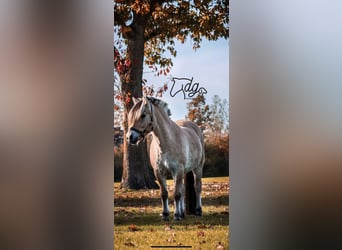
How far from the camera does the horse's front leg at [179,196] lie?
449 centimetres

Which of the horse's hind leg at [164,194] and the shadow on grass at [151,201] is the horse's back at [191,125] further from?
the shadow on grass at [151,201]

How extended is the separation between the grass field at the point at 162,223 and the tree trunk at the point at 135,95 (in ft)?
0.35

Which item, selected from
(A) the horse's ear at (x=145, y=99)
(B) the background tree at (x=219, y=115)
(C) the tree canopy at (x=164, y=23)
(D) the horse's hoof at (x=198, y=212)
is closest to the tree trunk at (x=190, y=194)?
(D) the horse's hoof at (x=198, y=212)

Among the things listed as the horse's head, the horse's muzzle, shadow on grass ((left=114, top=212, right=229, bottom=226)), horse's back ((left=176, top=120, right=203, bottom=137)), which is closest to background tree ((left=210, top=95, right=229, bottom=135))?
horse's back ((left=176, top=120, right=203, bottom=137))

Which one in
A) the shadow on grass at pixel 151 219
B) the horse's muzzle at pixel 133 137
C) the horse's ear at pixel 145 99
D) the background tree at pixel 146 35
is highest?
the background tree at pixel 146 35

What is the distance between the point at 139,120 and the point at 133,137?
0.19m

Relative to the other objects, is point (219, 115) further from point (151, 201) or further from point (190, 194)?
point (151, 201)

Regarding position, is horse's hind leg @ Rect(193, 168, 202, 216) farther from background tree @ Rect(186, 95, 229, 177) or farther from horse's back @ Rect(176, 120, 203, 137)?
horse's back @ Rect(176, 120, 203, 137)

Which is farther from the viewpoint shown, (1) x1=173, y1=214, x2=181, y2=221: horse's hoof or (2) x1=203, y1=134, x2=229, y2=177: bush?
(1) x1=173, y1=214, x2=181, y2=221: horse's hoof

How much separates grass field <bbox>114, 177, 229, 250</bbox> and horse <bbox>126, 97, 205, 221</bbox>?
0.26 feet

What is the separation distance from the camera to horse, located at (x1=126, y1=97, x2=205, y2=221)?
4.47 m

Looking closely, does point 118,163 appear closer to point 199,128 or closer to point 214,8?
point 199,128
